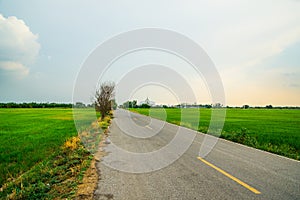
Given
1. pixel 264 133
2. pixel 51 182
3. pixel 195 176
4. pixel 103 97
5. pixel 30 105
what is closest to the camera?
pixel 51 182

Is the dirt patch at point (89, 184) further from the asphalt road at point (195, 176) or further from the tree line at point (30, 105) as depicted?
the tree line at point (30, 105)

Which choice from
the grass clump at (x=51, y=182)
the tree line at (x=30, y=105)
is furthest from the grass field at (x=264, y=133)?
the tree line at (x=30, y=105)

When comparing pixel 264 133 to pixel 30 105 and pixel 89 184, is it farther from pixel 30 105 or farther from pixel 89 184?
pixel 30 105

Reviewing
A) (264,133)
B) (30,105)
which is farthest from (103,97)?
(30,105)

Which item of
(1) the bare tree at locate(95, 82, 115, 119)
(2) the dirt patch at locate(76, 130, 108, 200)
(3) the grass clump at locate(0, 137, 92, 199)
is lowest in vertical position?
(3) the grass clump at locate(0, 137, 92, 199)

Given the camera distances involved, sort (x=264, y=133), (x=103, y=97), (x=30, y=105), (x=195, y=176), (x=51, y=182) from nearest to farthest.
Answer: (x=51, y=182), (x=195, y=176), (x=264, y=133), (x=103, y=97), (x=30, y=105)

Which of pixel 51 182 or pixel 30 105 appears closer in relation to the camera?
pixel 51 182

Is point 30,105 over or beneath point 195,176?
over

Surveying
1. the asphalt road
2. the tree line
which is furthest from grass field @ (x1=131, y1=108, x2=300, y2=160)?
the tree line

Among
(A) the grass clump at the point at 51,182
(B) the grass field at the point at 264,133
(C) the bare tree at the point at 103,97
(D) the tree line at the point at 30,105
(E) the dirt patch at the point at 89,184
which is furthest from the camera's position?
(D) the tree line at the point at 30,105

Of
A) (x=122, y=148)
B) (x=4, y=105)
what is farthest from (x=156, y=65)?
(x=4, y=105)

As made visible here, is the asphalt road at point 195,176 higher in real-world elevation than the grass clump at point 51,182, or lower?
higher

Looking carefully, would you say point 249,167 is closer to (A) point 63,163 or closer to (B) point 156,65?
(A) point 63,163

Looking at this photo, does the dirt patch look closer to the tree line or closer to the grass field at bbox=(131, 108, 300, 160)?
the grass field at bbox=(131, 108, 300, 160)
